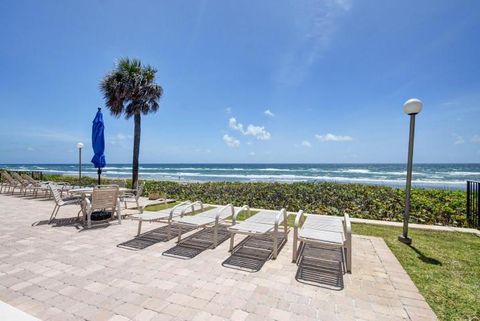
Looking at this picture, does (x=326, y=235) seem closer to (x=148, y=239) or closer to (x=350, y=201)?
(x=148, y=239)

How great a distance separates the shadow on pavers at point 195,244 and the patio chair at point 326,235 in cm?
166

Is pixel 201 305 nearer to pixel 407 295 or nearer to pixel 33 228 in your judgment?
pixel 407 295

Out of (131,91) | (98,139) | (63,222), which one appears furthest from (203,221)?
(131,91)

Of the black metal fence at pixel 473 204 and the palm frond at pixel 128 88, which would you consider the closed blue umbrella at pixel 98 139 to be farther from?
the black metal fence at pixel 473 204

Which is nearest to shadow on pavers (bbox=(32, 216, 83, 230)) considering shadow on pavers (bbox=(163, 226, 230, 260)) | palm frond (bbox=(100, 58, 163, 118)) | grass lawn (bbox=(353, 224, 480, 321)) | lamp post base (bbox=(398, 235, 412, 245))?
shadow on pavers (bbox=(163, 226, 230, 260))

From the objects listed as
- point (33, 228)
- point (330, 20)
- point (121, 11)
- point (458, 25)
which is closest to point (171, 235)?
point (33, 228)

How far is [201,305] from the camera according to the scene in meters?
2.53

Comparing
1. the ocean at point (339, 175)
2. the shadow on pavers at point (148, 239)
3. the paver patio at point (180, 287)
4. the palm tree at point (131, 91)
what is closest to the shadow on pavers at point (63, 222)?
the paver patio at point (180, 287)

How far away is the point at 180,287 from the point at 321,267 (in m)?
2.14

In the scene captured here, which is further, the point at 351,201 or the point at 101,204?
the point at 351,201

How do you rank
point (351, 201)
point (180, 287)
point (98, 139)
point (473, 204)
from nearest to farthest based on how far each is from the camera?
point (180, 287) < point (473, 204) < point (98, 139) < point (351, 201)

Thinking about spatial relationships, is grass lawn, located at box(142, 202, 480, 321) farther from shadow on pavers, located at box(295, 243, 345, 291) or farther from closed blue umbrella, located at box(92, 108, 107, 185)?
closed blue umbrella, located at box(92, 108, 107, 185)

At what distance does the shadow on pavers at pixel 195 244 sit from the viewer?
4.02m

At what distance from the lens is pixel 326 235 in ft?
12.0
